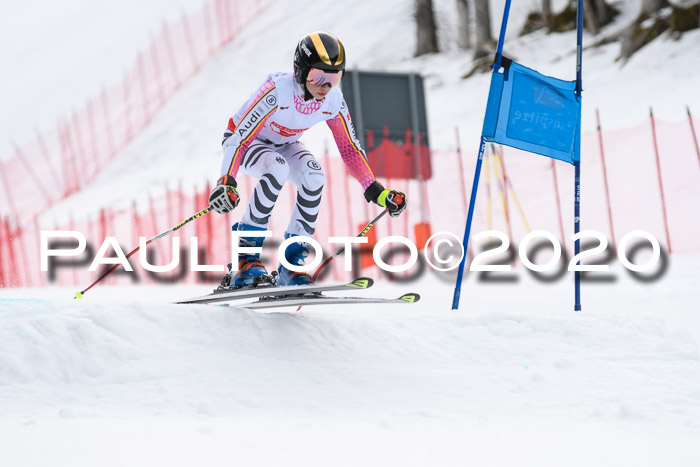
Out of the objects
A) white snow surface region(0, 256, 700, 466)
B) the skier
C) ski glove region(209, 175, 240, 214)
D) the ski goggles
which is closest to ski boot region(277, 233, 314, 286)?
the skier

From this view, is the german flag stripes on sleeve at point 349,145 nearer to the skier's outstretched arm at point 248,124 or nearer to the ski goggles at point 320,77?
the ski goggles at point 320,77

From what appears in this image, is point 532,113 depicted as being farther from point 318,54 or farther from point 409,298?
point 409,298

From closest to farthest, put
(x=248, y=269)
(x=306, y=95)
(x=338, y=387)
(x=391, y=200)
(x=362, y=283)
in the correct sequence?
(x=338, y=387)
(x=362, y=283)
(x=306, y=95)
(x=248, y=269)
(x=391, y=200)

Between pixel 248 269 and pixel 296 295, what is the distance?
44cm

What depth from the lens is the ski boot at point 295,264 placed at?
5.25m

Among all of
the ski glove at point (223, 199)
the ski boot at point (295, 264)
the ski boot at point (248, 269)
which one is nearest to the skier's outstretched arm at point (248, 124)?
the ski glove at point (223, 199)

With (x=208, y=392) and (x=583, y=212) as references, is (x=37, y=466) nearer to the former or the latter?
(x=208, y=392)

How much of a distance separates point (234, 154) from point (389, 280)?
768cm

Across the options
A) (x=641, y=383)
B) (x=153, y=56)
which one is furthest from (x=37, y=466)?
(x=153, y=56)

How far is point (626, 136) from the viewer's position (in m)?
16.5

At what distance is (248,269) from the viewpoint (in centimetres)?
536

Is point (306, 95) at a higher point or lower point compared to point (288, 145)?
higher

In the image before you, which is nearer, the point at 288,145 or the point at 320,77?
the point at 320,77

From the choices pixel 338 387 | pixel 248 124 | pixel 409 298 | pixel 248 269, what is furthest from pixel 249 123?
pixel 338 387
